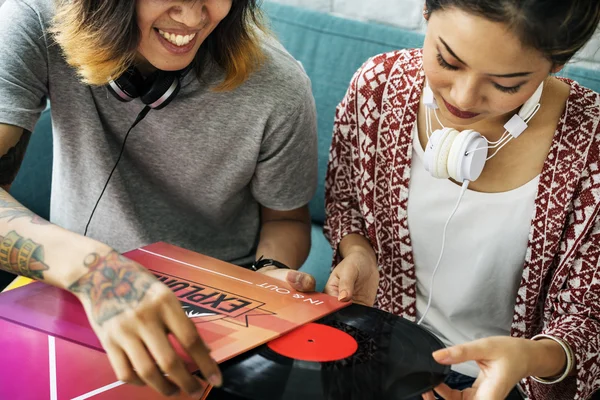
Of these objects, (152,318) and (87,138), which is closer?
(152,318)

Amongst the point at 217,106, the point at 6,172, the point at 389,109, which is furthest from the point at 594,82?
the point at 6,172

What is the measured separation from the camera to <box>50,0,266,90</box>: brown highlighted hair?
1024 mm

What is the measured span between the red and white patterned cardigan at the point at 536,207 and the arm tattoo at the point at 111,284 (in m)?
0.51

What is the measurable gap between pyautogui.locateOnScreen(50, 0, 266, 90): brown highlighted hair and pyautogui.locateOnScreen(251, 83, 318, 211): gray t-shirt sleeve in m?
0.10

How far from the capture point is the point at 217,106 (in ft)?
3.83

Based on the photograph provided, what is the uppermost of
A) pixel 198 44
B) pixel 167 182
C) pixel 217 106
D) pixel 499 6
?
pixel 499 6

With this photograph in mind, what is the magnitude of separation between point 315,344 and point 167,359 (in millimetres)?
192

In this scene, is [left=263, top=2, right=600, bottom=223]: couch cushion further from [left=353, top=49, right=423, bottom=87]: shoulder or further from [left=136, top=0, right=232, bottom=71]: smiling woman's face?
[left=136, top=0, right=232, bottom=71]: smiling woman's face

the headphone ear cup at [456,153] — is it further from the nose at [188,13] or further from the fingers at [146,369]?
the fingers at [146,369]

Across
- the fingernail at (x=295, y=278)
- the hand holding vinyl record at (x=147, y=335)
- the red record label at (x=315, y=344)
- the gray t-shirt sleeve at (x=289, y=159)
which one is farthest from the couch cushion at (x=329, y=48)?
the hand holding vinyl record at (x=147, y=335)

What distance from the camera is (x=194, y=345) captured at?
711 mm

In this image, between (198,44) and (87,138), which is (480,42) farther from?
(87,138)

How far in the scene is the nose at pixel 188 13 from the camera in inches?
38.7

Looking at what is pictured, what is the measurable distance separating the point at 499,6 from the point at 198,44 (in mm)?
463
